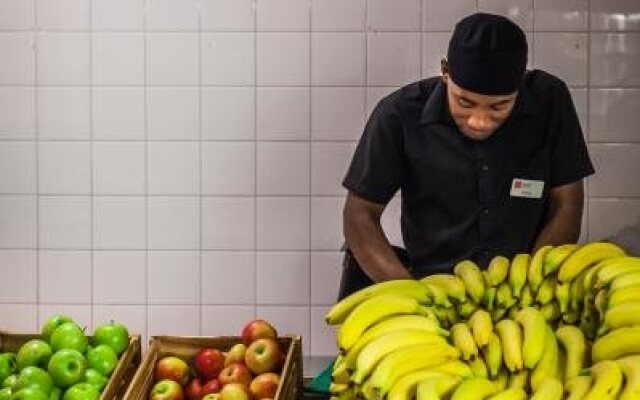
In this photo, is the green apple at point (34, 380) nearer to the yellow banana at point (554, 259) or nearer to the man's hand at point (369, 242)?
the man's hand at point (369, 242)

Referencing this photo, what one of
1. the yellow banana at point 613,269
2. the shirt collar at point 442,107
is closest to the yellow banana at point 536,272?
the yellow banana at point 613,269

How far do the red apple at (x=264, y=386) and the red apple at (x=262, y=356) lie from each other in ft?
0.09

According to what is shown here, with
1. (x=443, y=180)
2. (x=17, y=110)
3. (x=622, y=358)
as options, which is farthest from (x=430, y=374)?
(x=17, y=110)

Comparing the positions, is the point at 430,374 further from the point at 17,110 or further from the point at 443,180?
the point at 17,110

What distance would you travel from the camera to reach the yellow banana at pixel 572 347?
148 cm

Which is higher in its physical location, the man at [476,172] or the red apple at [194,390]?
the man at [476,172]

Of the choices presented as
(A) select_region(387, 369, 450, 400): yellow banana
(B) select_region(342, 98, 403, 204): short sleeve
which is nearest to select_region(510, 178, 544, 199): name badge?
(B) select_region(342, 98, 403, 204): short sleeve

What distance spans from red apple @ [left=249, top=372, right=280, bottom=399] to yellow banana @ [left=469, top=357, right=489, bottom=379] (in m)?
0.81

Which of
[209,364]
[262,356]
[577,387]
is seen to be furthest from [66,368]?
[577,387]

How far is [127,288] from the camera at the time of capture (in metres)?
3.57

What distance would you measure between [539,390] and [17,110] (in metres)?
2.63

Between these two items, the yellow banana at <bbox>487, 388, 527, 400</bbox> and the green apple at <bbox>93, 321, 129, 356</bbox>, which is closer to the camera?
the yellow banana at <bbox>487, 388, 527, 400</bbox>

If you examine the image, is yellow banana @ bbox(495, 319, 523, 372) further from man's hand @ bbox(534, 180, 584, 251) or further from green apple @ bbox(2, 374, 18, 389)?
green apple @ bbox(2, 374, 18, 389)

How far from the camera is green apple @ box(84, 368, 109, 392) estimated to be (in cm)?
219
